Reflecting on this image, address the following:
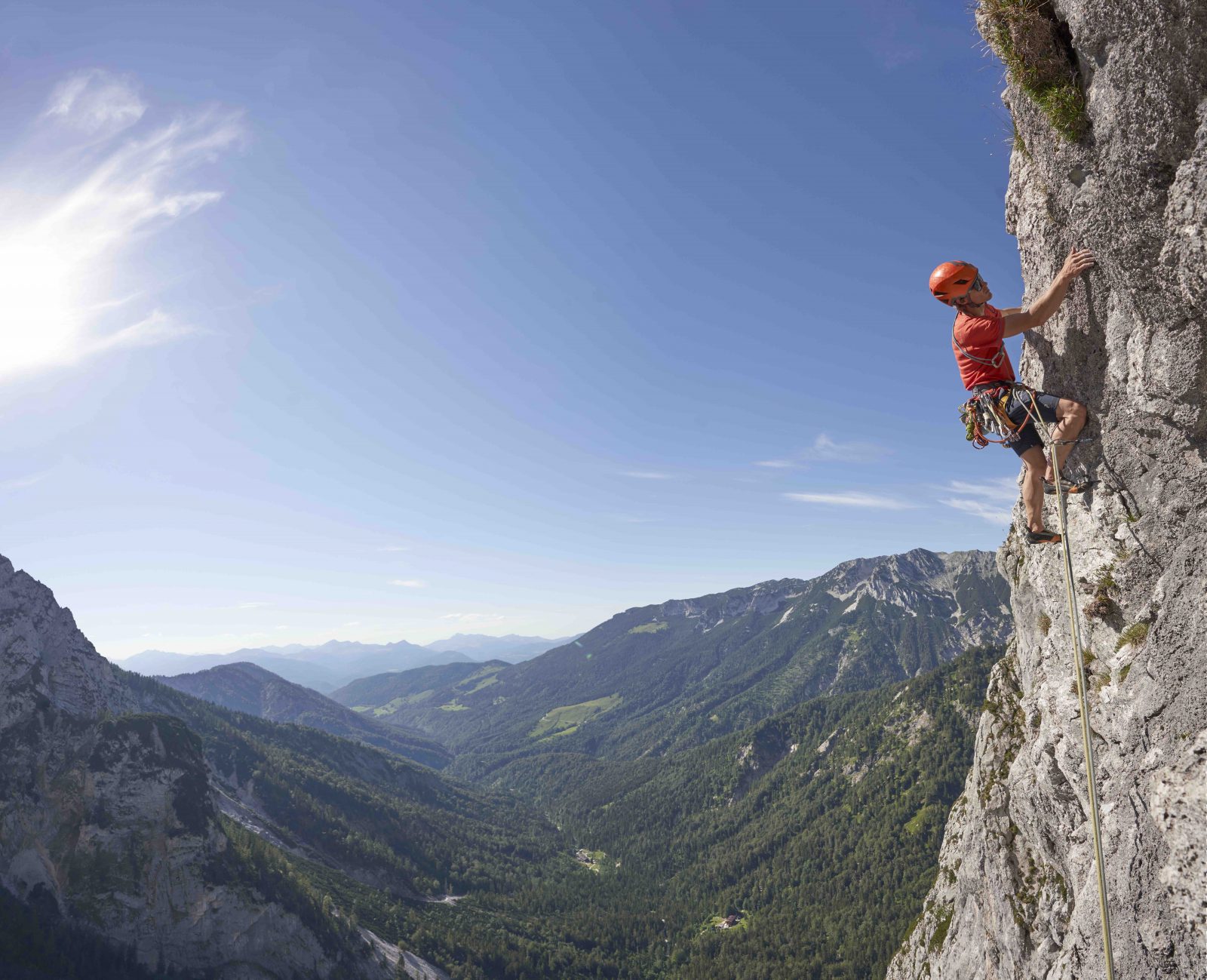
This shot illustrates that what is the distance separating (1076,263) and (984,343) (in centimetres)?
190

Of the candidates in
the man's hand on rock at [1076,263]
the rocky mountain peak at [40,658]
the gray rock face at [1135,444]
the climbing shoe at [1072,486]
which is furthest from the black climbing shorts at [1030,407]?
the rocky mountain peak at [40,658]

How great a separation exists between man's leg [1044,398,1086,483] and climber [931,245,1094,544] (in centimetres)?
1

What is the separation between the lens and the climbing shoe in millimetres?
11859

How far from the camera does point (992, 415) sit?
40.1 feet

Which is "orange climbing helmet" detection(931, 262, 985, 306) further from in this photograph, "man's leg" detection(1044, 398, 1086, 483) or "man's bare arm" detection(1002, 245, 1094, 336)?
"man's leg" detection(1044, 398, 1086, 483)

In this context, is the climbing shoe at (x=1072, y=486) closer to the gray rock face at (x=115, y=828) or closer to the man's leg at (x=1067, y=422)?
the man's leg at (x=1067, y=422)

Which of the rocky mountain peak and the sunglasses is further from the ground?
the sunglasses

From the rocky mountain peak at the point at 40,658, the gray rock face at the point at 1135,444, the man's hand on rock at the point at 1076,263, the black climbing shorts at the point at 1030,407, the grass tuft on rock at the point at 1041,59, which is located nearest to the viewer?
the gray rock face at the point at 1135,444

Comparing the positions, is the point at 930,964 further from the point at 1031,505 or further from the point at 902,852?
the point at 902,852

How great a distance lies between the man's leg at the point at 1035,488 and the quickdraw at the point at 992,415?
2.36 ft

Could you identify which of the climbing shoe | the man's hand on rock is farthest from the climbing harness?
the man's hand on rock

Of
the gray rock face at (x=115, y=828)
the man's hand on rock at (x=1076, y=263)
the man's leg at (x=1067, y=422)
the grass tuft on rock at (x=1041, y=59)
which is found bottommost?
the gray rock face at (x=115, y=828)

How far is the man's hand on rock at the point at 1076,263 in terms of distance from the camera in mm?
10616

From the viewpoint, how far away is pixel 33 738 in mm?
105500
